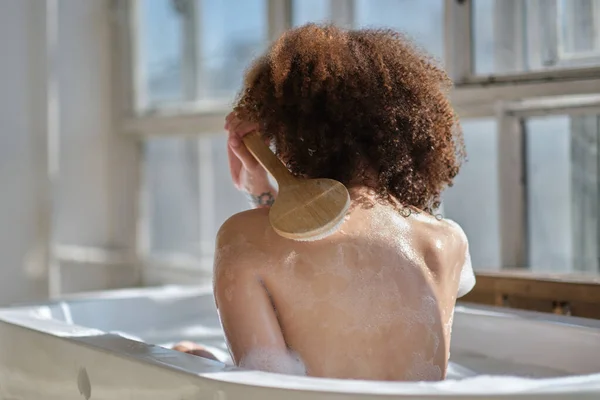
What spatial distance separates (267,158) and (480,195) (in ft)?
4.52

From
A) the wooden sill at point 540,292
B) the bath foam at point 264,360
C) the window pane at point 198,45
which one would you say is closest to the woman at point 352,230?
→ the bath foam at point 264,360

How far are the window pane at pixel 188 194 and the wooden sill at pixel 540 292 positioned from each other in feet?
4.75

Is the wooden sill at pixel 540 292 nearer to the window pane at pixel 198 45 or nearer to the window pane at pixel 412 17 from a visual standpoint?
the window pane at pixel 412 17

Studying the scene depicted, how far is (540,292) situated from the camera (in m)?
1.91

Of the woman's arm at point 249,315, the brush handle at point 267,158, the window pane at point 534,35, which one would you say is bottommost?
the woman's arm at point 249,315

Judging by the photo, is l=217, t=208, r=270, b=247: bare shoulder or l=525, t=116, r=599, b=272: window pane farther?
l=525, t=116, r=599, b=272: window pane

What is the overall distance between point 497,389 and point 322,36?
2.13ft

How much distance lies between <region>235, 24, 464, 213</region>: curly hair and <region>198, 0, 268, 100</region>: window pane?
188cm

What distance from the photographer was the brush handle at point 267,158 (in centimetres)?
126

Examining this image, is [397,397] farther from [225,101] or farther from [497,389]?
[225,101]

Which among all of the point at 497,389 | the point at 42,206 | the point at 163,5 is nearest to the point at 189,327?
the point at 497,389

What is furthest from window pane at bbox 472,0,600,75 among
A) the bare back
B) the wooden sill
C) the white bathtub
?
the bare back

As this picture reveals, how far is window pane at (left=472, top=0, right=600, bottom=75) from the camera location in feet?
7.05

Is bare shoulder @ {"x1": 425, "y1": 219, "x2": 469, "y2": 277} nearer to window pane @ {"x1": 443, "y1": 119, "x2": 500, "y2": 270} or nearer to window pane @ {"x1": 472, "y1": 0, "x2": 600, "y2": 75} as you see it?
window pane @ {"x1": 472, "y1": 0, "x2": 600, "y2": 75}
